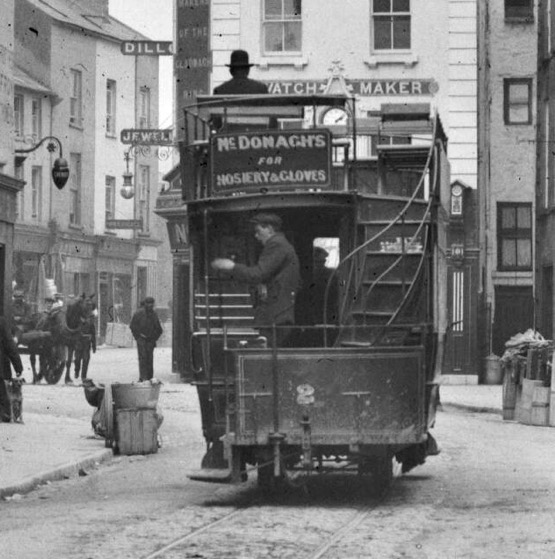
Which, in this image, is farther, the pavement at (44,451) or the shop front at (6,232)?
the shop front at (6,232)

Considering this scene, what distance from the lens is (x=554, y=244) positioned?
35.5 metres

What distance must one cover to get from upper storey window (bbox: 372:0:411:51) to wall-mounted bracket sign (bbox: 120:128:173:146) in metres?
6.04

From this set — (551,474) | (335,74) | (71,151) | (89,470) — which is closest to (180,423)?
(89,470)

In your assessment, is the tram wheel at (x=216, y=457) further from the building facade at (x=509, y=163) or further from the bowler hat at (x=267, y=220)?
the building facade at (x=509, y=163)

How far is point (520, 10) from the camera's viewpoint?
4738 cm

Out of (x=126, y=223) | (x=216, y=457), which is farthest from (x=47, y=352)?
(x=216, y=457)

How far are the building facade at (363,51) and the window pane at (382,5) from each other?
0.02m

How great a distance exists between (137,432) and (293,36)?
63.3 feet

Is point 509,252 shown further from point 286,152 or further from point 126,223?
point 286,152

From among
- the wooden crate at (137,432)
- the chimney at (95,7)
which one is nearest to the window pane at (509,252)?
the chimney at (95,7)

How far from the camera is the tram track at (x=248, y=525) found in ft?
36.3

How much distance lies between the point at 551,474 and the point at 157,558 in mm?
7008

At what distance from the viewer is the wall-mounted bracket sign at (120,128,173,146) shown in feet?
110

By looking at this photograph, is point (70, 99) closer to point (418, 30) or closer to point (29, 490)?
point (418, 30)
